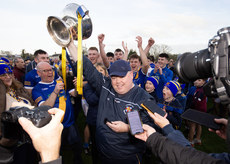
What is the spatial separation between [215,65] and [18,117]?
1.33 m

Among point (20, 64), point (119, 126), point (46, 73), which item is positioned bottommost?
point (119, 126)

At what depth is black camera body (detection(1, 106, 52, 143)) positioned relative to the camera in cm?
91

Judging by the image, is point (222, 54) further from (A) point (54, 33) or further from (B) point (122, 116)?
(A) point (54, 33)

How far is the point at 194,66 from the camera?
1.23 meters

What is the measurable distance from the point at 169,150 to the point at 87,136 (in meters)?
3.12

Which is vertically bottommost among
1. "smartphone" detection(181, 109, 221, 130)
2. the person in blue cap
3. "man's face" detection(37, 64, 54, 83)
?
the person in blue cap

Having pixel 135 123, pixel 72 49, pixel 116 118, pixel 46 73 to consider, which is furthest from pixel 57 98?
pixel 135 123

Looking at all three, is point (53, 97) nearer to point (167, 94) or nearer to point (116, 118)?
point (116, 118)

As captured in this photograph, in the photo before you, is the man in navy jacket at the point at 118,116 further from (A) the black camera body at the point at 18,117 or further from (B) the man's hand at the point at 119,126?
(A) the black camera body at the point at 18,117

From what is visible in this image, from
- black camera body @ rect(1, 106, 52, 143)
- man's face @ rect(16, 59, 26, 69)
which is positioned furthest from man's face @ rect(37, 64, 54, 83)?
man's face @ rect(16, 59, 26, 69)

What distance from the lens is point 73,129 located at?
2875mm

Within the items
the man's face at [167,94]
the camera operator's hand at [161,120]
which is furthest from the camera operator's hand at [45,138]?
the man's face at [167,94]

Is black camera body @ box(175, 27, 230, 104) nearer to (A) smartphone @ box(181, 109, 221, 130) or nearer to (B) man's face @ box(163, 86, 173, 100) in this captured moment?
(A) smartphone @ box(181, 109, 221, 130)

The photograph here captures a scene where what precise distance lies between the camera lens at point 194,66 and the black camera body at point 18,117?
1107 millimetres
